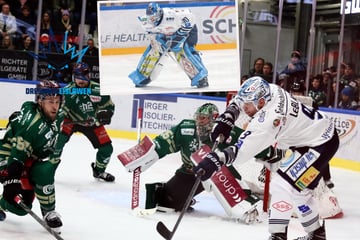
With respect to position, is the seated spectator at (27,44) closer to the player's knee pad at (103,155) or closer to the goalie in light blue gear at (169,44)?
the goalie in light blue gear at (169,44)

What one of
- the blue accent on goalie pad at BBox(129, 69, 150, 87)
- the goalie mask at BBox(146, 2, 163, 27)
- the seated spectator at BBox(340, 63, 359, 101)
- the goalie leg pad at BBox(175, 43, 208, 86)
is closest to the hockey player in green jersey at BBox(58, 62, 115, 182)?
the goalie mask at BBox(146, 2, 163, 27)

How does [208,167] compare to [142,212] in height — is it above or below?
above

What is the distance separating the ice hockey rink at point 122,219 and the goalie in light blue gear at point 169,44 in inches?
53.3

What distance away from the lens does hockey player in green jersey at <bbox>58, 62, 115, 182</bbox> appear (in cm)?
596

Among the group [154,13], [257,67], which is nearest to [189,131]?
[154,13]

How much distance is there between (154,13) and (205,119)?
2.53m

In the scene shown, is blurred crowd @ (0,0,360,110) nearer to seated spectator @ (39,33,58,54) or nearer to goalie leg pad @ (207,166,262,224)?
seated spectator @ (39,33,58,54)

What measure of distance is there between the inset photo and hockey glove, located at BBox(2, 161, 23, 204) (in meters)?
3.39

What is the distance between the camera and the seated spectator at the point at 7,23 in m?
9.19

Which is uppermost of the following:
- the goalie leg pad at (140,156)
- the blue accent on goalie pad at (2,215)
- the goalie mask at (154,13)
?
the goalie mask at (154,13)

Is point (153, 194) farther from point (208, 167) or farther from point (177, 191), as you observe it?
point (208, 167)

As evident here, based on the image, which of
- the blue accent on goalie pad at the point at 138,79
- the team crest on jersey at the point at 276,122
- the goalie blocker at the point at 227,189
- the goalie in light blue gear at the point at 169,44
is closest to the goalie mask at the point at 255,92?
the team crest on jersey at the point at 276,122

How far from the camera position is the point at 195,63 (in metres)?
7.69

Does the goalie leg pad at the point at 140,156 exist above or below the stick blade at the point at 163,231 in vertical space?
above
